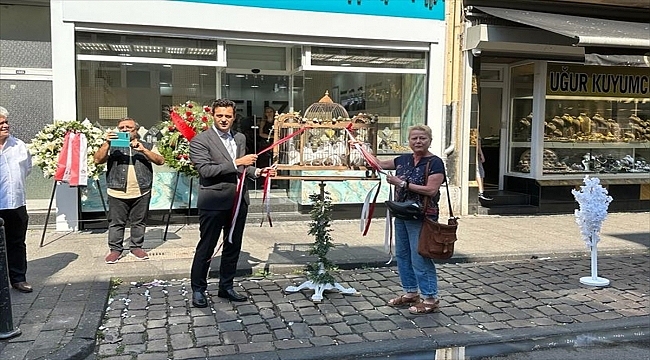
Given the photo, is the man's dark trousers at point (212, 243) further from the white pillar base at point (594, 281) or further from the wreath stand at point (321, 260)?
the white pillar base at point (594, 281)

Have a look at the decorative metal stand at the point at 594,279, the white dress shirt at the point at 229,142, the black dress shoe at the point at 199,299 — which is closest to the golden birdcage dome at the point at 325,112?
the white dress shirt at the point at 229,142

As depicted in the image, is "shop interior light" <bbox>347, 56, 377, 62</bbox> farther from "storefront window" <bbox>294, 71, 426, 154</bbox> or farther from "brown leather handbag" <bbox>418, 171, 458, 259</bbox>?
"brown leather handbag" <bbox>418, 171, 458, 259</bbox>

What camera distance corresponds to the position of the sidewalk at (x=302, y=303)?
14.6ft

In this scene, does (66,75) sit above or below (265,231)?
above

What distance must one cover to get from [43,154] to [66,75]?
1.49 metres

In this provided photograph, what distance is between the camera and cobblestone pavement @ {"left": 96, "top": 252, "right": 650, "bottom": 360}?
4418mm

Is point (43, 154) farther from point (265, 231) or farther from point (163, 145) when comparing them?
point (265, 231)

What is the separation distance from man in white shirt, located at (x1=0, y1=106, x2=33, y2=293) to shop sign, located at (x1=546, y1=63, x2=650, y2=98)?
31.3 feet

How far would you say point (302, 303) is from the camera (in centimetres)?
544

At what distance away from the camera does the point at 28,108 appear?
8828 mm

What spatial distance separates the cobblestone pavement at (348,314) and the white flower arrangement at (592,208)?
0.59 m

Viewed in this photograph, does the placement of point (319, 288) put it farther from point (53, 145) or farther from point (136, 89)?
point (136, 89)

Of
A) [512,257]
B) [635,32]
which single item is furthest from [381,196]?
[635,32]

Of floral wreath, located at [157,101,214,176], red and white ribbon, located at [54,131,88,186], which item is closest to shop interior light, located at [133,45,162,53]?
floral wreath, located at [157,101,214,176]
